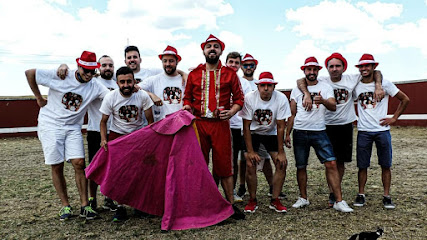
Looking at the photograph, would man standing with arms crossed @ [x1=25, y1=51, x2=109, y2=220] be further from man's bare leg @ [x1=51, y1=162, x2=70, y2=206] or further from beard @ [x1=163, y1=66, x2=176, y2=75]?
beard @ [x1=163, y1=66, x2=176, y2=75]

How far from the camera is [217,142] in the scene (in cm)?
442

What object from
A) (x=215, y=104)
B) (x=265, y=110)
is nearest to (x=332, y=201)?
(x=265, y=110)

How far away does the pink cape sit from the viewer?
4.11 m

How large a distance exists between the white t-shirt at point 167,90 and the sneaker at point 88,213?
150 centimetres

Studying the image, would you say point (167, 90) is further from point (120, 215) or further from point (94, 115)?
point (120, 215)

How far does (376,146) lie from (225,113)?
2124 millimetres

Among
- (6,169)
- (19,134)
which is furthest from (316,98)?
(19,134)

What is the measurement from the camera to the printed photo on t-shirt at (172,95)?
4797 mm

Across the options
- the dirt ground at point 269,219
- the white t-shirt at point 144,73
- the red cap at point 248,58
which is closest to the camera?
the dirt ground at point 269,219

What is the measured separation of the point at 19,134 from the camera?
17.1 meters

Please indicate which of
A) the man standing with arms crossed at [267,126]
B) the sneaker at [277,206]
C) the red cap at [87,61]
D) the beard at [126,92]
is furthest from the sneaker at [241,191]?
the red cap at [87,61]

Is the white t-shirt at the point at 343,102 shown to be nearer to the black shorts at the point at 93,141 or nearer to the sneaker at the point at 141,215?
the sneaker at the point at 141,215

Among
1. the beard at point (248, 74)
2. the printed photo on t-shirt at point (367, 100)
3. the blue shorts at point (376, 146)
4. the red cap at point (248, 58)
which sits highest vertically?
the red cap at point (248, 58)

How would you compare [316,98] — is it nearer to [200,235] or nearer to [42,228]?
[200,235]
